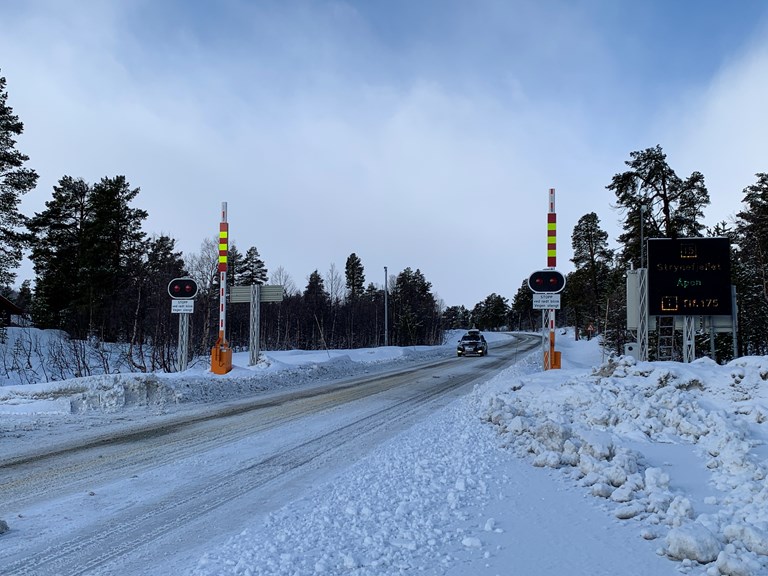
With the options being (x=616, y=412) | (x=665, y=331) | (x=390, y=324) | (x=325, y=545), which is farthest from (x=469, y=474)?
(x=390, y=324)

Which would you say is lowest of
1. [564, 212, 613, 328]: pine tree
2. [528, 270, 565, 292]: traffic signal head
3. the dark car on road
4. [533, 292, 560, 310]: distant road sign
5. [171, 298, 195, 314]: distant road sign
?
the dark car on road

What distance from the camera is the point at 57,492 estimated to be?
16.8ft

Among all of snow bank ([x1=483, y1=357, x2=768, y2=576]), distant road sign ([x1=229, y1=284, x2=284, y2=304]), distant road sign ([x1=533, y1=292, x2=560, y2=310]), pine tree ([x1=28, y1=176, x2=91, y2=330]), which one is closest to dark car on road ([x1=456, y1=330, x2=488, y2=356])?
distant road sign ([x1=229, y1=284, x2=284, y2=304])

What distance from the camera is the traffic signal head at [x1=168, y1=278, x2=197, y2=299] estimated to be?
15688mm

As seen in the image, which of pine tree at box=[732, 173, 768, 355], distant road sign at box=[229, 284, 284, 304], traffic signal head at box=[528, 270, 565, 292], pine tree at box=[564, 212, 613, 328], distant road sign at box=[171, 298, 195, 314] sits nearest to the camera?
traffic signal head at box=[528, 270, 565, 292]

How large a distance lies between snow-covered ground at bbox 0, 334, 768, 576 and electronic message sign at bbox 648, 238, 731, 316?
4.86m

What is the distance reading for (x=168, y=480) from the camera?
555cm

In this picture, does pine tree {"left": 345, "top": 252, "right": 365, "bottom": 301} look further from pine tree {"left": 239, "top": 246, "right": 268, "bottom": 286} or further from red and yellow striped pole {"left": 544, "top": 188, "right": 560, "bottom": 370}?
red and yellow striped pole {"left": 544, "top": 188, "right": 560, "bottom": 370}

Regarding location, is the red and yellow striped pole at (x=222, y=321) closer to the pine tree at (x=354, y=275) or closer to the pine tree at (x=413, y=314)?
the pine tree at (x=413, y=314)

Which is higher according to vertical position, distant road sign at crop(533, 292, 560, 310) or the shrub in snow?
distant road sign at crop(533, 292, 560, 310)

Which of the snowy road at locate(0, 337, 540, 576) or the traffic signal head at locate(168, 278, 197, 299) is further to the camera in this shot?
the traffic signal head at locate(168, 278, 197, 299)

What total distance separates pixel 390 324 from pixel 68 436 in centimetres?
6965

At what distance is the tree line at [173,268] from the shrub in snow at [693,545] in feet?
63.3

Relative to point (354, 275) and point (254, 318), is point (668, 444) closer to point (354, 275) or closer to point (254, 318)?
point (254, 318)
